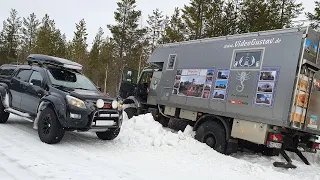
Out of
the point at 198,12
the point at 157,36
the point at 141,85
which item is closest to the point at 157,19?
the point at 157,36

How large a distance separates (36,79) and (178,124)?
5.13 metres

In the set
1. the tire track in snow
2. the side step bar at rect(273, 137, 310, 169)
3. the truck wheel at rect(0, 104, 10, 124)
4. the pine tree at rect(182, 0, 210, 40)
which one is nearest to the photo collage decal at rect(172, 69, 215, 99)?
the side step bar at rect(273, 137, 310, 169)

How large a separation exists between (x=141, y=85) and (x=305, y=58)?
22.9ft

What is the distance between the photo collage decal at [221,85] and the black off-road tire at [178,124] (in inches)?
83.1

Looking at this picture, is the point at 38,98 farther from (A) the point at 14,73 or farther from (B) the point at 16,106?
(A) the point at 14,73

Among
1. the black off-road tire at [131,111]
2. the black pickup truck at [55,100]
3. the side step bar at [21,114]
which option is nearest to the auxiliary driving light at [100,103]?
the black pickup truck at [55,100]

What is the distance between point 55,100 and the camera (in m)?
6.74

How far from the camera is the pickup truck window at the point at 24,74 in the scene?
806 centimetres

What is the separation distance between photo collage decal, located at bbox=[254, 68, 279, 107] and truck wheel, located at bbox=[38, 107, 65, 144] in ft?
15.5

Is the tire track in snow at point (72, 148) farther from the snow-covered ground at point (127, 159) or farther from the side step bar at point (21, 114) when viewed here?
the side step bar at point (21, 114)

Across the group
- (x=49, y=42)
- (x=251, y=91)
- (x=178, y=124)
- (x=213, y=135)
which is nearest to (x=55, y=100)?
(x=213, y=135)

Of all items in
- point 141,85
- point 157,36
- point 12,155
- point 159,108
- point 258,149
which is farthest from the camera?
point 157,36

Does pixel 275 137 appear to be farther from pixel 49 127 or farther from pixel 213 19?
pixel 213 19

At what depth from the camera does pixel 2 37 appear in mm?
53656
